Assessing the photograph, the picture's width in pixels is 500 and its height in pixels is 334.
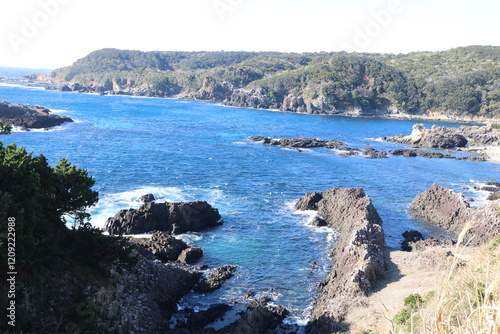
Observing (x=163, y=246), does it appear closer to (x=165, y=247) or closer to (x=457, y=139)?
(x=165, y=247)

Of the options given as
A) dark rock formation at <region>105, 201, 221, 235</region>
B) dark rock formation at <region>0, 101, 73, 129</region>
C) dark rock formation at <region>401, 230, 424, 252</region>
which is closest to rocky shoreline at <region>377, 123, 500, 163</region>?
dark rock formation at <region>401, 230, 424, 252</region>

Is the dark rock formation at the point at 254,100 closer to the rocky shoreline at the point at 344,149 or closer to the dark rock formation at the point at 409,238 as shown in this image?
the rocky shoreline at the point at 344,149

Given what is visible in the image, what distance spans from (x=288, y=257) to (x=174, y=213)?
12077 mm

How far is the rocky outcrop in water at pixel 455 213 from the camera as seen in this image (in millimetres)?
37156

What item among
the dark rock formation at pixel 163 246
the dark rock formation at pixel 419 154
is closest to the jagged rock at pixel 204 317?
the dark rock formation at pixel 163 246

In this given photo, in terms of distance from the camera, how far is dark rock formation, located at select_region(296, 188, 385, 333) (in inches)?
980

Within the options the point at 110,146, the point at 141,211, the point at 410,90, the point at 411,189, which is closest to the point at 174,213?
the point at 141,211


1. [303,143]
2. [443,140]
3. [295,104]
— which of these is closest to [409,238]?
[303,143]

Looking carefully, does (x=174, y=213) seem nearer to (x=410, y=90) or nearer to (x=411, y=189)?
(x=411, y=189)

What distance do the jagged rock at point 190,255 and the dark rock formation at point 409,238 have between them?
59.8ft

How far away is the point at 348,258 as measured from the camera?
30.6 metres

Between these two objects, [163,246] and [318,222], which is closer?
[163,246]

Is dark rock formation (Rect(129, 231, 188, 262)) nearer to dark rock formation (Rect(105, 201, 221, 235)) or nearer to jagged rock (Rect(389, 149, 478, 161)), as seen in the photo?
dark rock formation (Rect(105, 201, 221, 235))

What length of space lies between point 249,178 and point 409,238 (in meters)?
26.3
